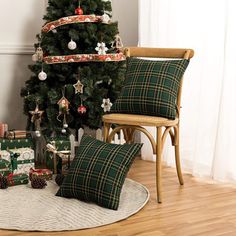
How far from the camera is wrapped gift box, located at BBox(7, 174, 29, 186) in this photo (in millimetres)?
2760

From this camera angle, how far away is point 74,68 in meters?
3.29

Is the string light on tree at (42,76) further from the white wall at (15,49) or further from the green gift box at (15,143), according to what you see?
the white wall at (15,49)

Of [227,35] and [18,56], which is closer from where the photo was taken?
[227,35]

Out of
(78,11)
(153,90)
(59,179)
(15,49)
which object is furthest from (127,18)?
(59,179)

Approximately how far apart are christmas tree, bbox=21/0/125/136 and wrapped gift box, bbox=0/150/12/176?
41 centimetres

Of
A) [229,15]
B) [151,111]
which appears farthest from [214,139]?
[229,15]

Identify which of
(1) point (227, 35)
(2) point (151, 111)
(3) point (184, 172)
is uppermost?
(1) point (227, 35)

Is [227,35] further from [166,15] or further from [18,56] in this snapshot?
[18,56]

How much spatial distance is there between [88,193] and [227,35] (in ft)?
4.50

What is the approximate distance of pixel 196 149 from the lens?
125 inches

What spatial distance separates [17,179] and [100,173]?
0.70 m

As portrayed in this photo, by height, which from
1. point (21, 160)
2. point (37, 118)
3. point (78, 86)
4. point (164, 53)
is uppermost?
point (164, 53)

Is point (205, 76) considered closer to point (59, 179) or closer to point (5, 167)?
point (59, 179)

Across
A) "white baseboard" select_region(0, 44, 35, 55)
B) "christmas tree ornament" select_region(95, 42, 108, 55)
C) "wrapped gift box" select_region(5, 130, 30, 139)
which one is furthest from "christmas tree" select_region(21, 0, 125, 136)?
"white baseboard" select_region(0, 44, 35, 55)
